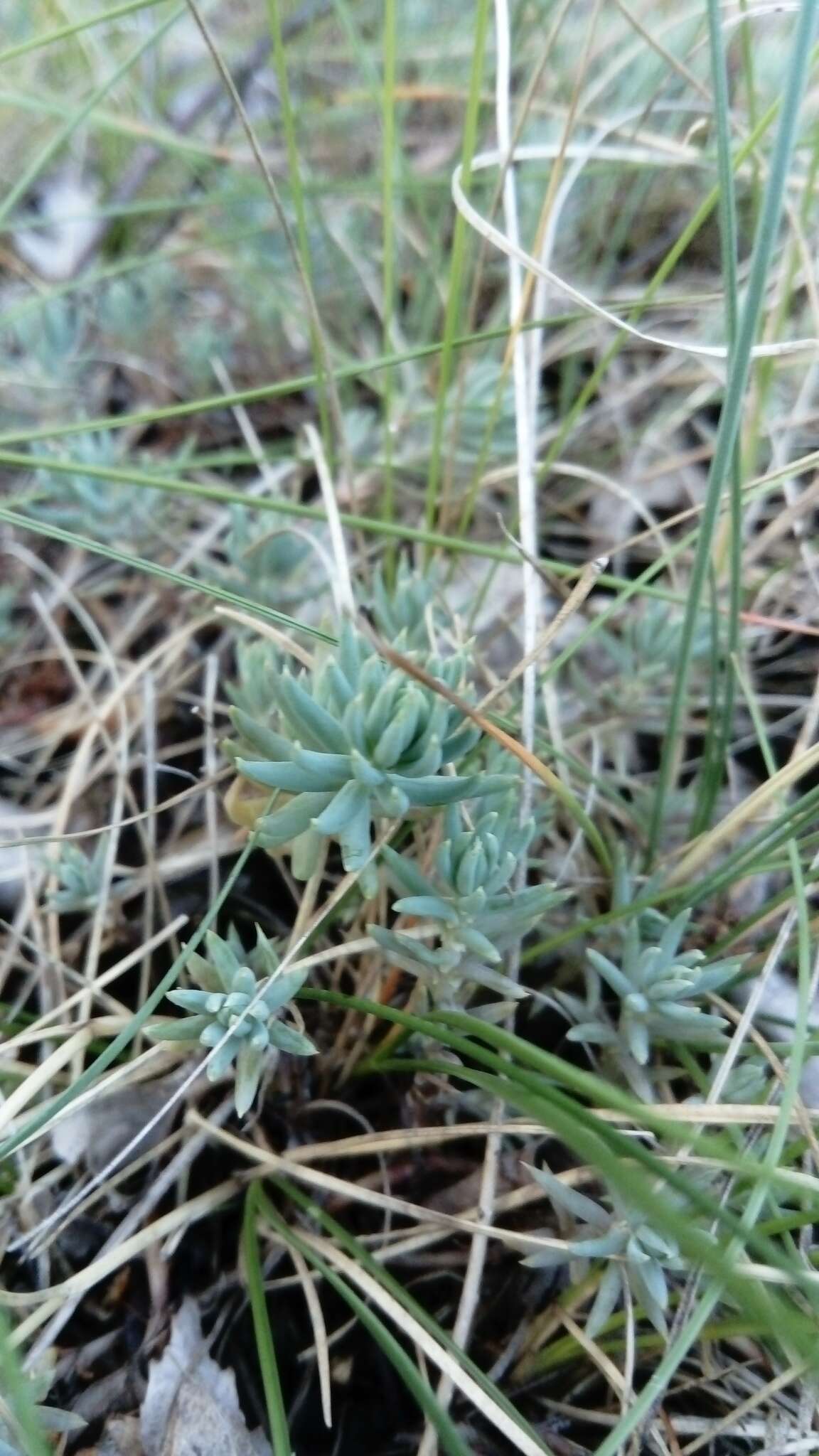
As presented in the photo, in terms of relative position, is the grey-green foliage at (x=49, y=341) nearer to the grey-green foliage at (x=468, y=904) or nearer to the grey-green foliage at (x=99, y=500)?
the grey-green foliage at (x=99, y=500)

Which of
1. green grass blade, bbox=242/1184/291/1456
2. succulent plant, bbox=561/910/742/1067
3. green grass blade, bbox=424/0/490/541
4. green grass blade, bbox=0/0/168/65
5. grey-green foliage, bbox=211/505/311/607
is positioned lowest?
green grass blade, bbox=242/1184/291/1456

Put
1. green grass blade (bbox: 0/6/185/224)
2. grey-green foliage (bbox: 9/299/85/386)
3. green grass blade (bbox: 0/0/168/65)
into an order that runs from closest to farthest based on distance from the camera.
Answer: green grass blade (bbox: 0/0/168/65) < green grass blade (bbox: 0/6/185/224) < grey-green foliage (bbox: 9/299/85/386)

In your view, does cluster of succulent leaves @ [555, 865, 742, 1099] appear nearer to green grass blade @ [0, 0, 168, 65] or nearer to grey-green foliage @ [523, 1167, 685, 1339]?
grey-green foliage @ [523, 1167, 685, 1339]

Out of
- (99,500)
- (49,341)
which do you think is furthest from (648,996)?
(49,341)

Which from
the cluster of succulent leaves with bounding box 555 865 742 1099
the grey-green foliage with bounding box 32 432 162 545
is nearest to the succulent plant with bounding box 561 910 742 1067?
the cluster of succulent leaves with bounding box 555 865 742 1099

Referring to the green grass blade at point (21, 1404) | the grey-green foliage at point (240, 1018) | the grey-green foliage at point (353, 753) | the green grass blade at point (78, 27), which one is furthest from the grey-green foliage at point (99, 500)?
the green grass blade at point (21, 1404)

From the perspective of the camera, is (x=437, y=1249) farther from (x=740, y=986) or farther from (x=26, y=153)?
(x=26, y=153)

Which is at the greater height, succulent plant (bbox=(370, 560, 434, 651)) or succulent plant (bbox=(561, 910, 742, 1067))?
succulent plant (bbox=(370, 560, 434, 651))

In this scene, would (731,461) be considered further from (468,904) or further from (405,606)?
(468,904)
